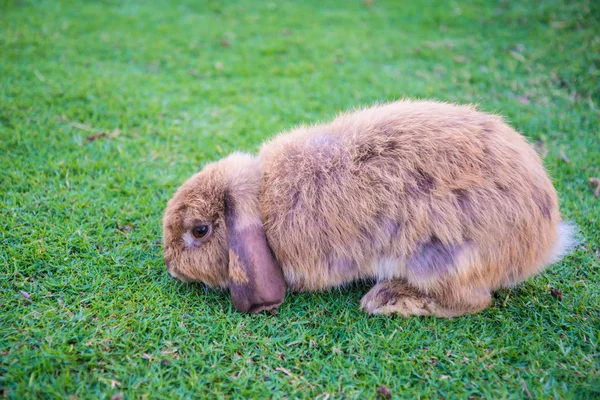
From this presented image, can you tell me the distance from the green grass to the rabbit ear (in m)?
0.18

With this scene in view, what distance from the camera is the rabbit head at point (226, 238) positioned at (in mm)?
2834

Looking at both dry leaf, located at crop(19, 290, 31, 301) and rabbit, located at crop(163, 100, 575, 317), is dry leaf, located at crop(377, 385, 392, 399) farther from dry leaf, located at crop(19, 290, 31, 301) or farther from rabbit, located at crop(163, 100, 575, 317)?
dry leaf, located at crop(19, 290, 31, 301)

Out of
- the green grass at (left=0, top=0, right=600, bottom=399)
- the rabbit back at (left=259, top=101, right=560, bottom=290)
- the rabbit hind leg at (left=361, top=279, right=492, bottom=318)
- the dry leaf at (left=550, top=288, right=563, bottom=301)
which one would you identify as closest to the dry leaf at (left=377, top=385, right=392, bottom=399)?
the green grass at (left=0, top=0, right=600, bottom=399)

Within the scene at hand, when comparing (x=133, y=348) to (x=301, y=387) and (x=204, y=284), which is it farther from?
(x=301, y=387)

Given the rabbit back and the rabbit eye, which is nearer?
the rabbit back

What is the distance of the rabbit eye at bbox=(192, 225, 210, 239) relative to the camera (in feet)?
10.1

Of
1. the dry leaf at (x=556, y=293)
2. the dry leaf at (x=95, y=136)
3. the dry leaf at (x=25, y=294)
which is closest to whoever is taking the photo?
the dry leaf at (x=25, y=294)

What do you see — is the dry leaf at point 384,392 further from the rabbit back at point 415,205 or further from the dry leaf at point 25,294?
the dry leaf at point 25,294

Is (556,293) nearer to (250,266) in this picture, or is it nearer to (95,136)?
(250,266)

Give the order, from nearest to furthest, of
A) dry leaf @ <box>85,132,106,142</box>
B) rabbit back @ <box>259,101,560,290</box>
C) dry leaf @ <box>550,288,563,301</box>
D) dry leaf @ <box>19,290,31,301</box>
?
rabbit back @ <box>259,101,560,290</box> < dry leaf @ <box>19,290,31,301</box> < dry leaf @ <box>550,288,563,301</box> < dry leaf @ <box>85,132,106,142</box>

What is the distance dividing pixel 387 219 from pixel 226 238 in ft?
3.57

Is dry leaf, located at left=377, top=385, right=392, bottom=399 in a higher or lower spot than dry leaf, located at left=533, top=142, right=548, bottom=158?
lower

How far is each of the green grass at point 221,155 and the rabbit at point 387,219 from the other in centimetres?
23

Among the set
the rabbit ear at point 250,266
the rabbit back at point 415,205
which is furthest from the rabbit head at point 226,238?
the rabbit back at point 415,205
